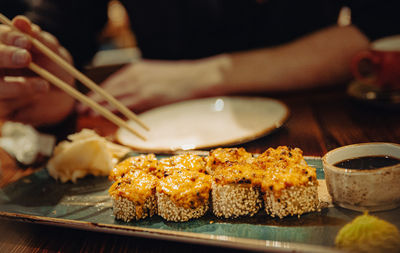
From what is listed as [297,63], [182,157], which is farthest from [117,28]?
[182,157]

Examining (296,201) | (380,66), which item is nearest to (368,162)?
(296,201)

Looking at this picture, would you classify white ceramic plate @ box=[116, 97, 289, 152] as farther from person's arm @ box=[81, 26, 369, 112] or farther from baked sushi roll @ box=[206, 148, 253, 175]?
person's arm @ box=[81, 26, 369, 112]

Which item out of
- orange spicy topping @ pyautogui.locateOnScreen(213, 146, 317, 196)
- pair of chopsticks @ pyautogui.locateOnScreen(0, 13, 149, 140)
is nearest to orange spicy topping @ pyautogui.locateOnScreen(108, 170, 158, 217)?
orange spicy topping @ pyautogui.locateOnScreen(213, 146, 317, 196)

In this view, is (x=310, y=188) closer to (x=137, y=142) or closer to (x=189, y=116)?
(x=137, y=142)

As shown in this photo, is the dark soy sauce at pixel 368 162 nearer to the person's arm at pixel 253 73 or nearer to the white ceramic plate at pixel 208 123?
the white ceramic plate at pixel 208 123

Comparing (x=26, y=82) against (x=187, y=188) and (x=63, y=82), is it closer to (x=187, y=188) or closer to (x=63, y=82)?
(x=63, y=82)

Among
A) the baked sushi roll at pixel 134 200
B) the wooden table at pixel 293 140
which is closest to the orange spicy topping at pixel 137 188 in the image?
the baked sushi roll at pixel 134 200
